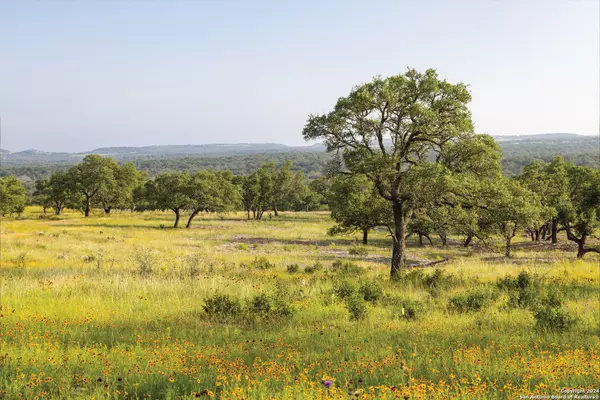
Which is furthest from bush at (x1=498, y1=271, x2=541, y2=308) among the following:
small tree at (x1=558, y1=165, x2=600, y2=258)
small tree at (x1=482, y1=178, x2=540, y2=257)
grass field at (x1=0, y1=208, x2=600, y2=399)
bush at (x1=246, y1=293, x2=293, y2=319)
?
small tree at (x1=558, y1=165, x2=600, y2=258)

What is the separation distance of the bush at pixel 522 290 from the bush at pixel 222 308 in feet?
27.2

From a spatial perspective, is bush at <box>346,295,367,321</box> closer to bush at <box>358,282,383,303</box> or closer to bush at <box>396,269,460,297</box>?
bush at <box>358,282,383,303</box>

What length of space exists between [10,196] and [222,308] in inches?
3127

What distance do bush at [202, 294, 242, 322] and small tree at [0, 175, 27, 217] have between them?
3068 inches

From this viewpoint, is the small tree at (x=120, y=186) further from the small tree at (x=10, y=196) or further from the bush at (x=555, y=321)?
the bush at (x=555, y=321)

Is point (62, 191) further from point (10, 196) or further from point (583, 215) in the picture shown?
point (583, 215)

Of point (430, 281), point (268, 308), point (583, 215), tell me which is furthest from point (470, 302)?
point (583, 215)

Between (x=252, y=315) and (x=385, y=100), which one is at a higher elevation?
(x=385, y=100)

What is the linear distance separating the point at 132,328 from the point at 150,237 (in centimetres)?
3985

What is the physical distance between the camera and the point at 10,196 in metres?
71.3

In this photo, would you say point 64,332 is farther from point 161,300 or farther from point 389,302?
point 389,302

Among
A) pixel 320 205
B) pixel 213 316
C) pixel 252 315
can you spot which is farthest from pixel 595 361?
pixel 320 205

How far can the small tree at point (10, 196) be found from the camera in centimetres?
7044

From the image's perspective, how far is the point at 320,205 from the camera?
116m
